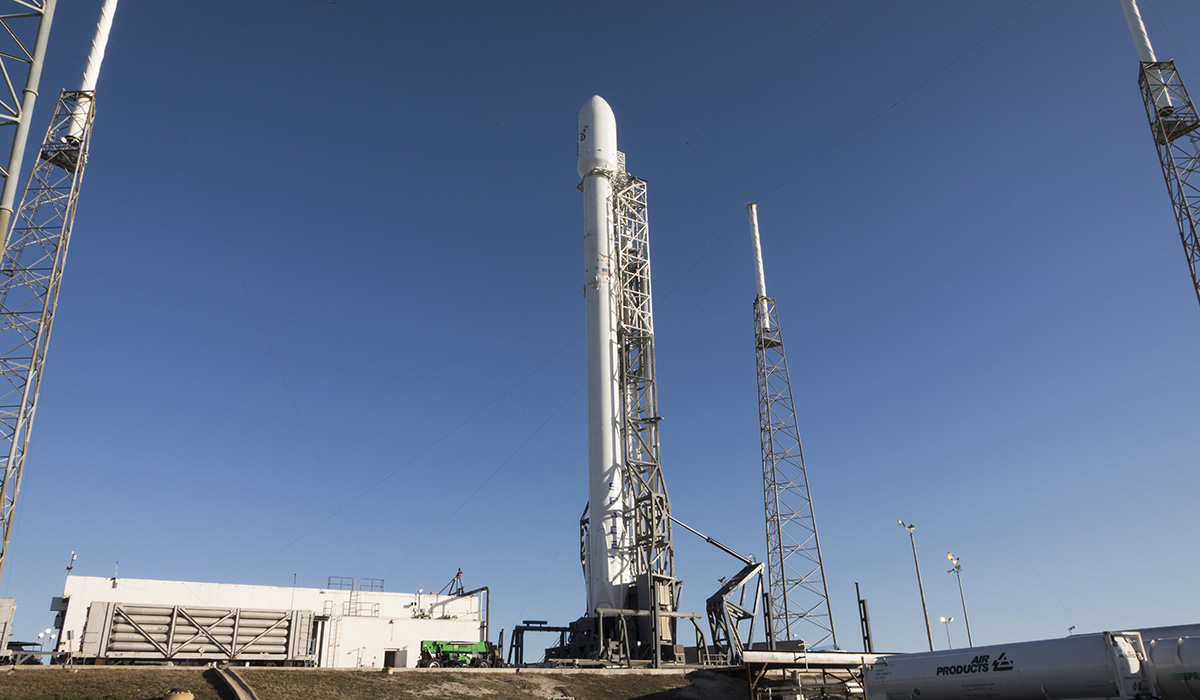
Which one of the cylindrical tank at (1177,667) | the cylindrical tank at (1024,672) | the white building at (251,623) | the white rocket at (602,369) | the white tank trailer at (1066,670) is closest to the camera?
the cylindrical tank at (1177,667)

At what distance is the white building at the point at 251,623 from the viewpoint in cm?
2742

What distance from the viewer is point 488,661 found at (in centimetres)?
3622

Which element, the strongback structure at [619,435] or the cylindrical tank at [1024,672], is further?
the strongback structure at [619,435]

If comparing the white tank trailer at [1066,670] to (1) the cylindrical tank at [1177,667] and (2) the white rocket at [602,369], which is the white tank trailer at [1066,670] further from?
(2) the white rocket at [602,369]

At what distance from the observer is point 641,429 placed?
42219mm

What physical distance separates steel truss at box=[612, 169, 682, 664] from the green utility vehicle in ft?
23.1

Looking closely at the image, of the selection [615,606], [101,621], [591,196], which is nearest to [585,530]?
[615,606]

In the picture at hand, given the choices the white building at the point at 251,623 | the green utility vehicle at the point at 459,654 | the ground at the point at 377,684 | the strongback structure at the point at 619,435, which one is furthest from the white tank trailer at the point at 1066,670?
the white building at the point at 251,623

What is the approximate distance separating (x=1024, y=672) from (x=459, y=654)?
2321 centimetres

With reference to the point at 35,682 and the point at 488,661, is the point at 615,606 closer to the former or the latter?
the point at 488,661

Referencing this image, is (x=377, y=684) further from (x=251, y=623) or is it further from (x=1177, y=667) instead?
(x=1177, y=667)

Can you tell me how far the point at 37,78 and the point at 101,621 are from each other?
19734 millimetres

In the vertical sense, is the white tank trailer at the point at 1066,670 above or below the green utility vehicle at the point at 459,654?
below

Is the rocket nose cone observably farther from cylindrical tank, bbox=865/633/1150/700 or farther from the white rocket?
cylindrical tank, bbox=865/633/1150/700
